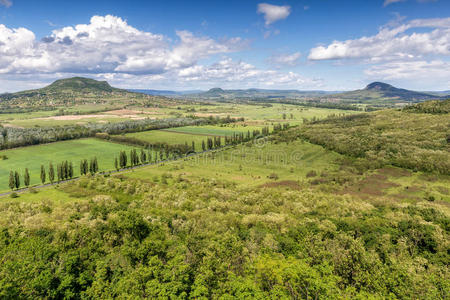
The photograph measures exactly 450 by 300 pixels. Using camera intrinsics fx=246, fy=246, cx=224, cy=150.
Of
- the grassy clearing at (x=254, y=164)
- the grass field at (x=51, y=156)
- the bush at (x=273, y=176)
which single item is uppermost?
the grass field at (x=51, y=156)

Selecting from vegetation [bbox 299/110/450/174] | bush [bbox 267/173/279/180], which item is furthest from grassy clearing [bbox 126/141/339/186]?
vegetation [bbox 299/110/450/174]

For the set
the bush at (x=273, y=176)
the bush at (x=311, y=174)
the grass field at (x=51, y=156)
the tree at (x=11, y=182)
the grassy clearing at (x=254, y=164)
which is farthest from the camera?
the grass field at (x=51, y=156)

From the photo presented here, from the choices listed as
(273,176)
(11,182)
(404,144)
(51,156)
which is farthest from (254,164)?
(51,156)

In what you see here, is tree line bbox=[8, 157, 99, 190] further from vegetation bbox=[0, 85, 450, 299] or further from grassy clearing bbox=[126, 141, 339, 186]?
grassy clearing bbox=[126, 141, 339, 186]

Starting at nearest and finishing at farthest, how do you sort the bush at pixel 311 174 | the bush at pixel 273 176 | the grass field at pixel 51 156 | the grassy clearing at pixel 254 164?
the bush at pixel 273 176, the bush at pixel 311 174, the grassy clearing at pixel 254 164, the grass field at pixel 51 156

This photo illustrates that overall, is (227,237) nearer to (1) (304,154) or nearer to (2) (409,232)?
(2) (409,232)

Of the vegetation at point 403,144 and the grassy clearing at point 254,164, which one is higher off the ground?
the vegetation at point 403,144


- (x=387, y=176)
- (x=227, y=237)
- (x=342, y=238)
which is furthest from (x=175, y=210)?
(x=387, y=176)

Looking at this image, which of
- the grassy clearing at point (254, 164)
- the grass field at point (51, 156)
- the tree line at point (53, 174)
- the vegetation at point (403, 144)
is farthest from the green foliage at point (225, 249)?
the vegetation at point (403, 144)

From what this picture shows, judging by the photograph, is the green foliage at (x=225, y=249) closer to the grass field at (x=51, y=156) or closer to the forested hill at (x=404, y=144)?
the grass field at (x=51, y=156)
